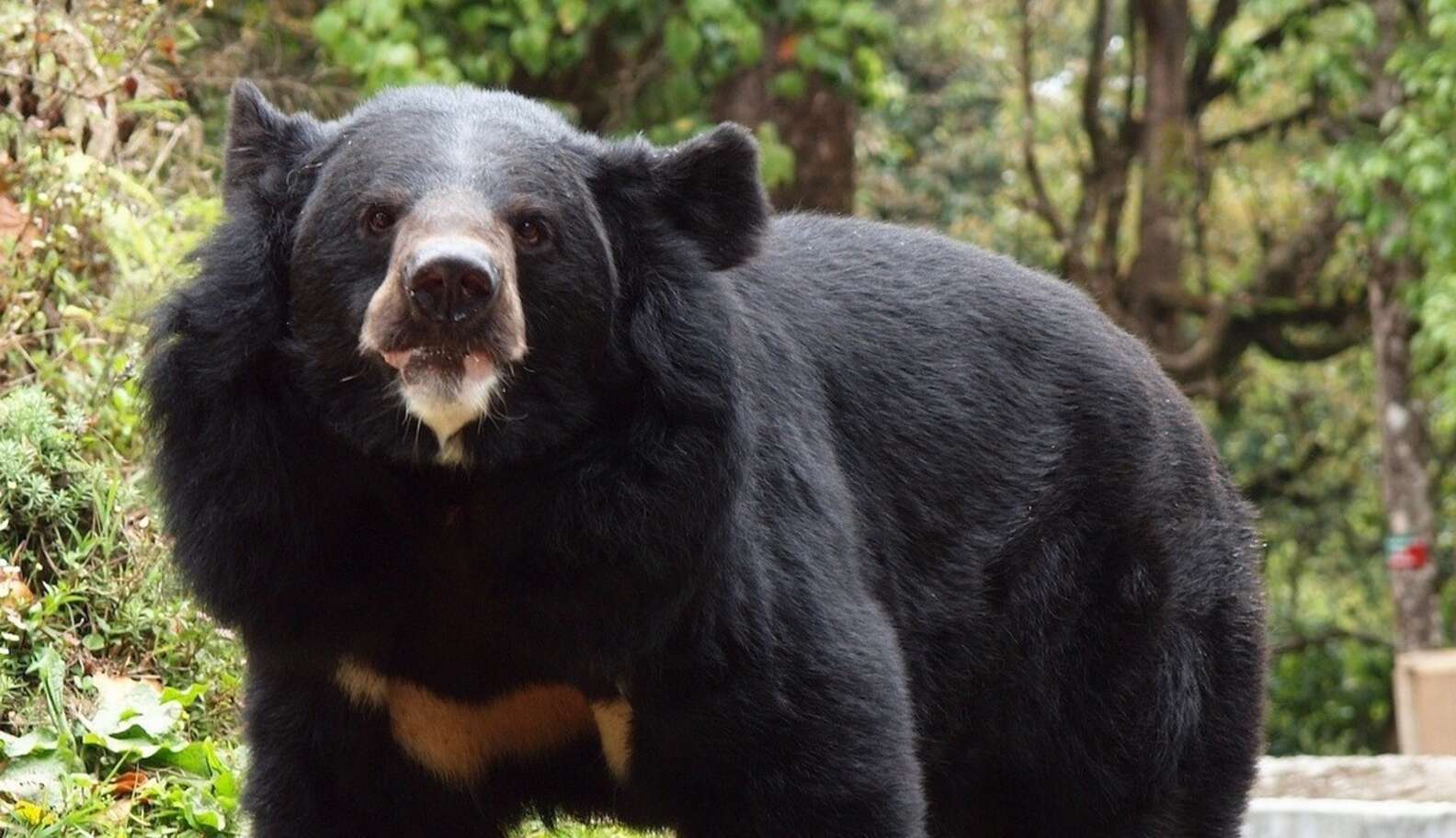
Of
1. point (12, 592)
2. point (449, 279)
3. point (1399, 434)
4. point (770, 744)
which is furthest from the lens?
point (1399, 434)

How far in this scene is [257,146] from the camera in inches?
142

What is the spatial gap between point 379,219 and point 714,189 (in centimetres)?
59

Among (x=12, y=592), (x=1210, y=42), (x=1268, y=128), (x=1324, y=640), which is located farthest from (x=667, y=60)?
(x=1324, y=640)

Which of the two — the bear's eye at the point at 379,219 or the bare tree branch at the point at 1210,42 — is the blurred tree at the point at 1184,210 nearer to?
the bare tree branch at the point at 1210,42

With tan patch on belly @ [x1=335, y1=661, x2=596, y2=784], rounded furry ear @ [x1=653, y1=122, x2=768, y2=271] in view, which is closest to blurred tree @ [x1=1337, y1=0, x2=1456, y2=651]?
rounded furry ear @ [x1=653, y1=122, x2=768, y2=271]

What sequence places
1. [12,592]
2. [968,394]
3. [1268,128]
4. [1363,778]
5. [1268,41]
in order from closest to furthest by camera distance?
[968,394] → [12,592] → [1363,778] → [1268,41] → [1268,128]

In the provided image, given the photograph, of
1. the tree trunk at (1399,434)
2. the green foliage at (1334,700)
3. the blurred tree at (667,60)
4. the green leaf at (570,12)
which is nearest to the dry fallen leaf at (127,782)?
the blurred tree at (667,60)

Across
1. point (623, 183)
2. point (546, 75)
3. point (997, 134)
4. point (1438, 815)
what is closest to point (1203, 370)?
point (997, 134)

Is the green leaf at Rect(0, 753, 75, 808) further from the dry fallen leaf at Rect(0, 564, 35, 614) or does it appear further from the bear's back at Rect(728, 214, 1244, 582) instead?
the bear's back at Rect(728, 214, 1244, 582)

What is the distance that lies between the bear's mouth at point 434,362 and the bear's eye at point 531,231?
0.29 metres

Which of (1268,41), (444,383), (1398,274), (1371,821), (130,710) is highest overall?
(1268,41)

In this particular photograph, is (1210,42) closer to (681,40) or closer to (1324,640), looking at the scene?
(1324,640)

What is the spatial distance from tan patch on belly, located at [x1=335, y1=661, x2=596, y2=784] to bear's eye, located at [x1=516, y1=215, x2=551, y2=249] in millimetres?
793

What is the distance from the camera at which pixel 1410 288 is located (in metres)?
12.8
